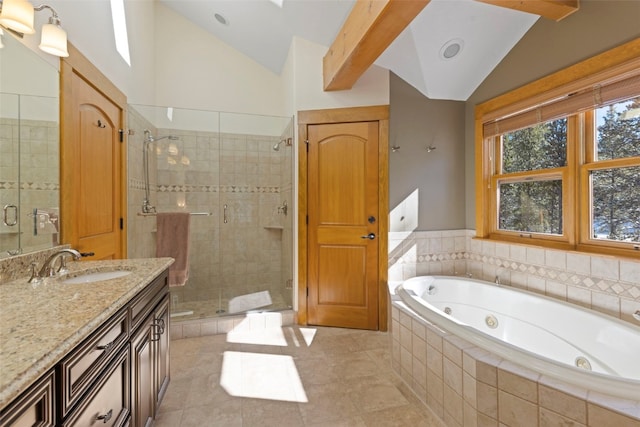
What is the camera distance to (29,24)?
1311 mm

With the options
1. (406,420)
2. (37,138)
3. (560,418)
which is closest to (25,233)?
(37,138)

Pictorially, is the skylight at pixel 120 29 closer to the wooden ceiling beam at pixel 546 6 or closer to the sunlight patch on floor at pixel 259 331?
the sunlight patch on floor at pixel 259 331

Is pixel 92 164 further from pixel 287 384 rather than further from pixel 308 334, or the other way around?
pixel 308 334

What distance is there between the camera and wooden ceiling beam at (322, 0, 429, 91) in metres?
1.69

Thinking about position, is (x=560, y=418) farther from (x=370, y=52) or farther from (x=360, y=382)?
(x=370, y=52)

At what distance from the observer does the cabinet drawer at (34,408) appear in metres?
0.56

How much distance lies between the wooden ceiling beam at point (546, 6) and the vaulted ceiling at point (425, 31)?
0.06 ft

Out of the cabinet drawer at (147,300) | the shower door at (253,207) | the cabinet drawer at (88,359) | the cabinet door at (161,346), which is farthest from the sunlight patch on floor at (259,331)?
the cabinet drawer at (88,359)

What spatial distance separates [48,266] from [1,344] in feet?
2.70

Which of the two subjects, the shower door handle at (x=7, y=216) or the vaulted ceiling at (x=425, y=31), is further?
the vaulted ceiling at (x=425, y=31)

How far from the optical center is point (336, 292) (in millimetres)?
2826

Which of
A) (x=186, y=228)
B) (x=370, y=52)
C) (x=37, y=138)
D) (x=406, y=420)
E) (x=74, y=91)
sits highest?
(x=370, y=52)

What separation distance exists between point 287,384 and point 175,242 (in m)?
1.60

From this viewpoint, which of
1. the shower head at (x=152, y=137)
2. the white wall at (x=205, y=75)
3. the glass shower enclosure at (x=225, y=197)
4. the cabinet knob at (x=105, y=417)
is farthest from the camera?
the white wall at (x=205, y=75)
